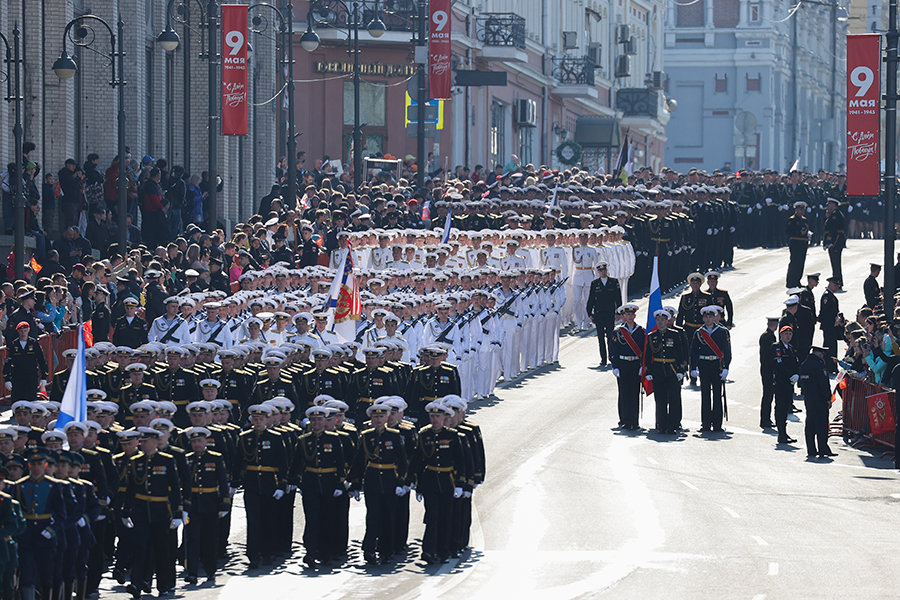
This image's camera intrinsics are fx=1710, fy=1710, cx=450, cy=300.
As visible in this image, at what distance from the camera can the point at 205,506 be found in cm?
1584

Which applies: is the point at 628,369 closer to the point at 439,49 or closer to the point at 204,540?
the point at 204,540

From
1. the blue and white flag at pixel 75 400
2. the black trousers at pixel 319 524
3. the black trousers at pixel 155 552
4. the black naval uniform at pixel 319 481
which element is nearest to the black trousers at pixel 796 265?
the black naval uniform at pixel 319 481

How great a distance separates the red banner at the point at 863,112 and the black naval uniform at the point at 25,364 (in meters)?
12.8

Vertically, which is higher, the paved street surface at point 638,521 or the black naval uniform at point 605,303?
the black naval uniform at point 605,303

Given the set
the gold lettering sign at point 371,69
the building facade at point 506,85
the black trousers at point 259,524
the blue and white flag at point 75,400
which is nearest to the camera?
the blue and white flag at point 75,400

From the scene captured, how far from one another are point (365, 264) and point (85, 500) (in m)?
16.4

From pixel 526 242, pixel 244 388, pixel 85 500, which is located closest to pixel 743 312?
pixel 526 242

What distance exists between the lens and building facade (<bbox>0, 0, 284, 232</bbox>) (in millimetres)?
32906

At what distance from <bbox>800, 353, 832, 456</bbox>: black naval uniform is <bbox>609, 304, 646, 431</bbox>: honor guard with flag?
2496 mm

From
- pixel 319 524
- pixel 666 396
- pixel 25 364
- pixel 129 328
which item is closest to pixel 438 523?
pixel 319 524

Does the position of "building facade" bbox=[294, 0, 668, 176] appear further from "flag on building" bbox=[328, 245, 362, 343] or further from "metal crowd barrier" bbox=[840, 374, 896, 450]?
"metal crowd barrier" bbox=[840, 374, 896, 450]

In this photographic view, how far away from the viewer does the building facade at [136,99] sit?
3291cm

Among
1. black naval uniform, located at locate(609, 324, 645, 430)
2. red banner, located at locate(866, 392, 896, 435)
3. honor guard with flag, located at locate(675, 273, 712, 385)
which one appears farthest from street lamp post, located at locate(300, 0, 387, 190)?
red banner, located at locate(866, 392, 896, 435)

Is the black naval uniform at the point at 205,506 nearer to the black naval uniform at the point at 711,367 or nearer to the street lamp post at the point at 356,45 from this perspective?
the black naval uniform at the point at 711,367
